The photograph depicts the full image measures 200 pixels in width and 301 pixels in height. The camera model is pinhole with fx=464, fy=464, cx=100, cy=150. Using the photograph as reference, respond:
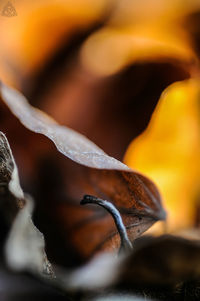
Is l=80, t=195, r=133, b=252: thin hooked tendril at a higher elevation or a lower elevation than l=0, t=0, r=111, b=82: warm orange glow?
lower

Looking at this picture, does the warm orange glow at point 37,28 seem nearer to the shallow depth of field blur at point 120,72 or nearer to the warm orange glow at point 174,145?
A: the shallow depth of field blur at point 120,72

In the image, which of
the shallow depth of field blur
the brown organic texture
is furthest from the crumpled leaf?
the shallow depth of field blur

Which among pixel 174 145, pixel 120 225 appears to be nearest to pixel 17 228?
pixel 120 225

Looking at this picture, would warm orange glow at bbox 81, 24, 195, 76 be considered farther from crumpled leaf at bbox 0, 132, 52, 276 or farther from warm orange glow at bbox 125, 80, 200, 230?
crumpled leaf at bbox 0, 132, 52, 276

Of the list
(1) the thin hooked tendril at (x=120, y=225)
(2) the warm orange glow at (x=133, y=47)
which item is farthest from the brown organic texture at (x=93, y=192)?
(2) the warm orange glow at (x=133, y=47)

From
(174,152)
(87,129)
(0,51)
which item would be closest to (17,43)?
(0,51)

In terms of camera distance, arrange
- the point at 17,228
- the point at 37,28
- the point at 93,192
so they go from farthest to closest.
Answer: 1. the point at 37,28
2. the point at 93,192
3. the point at 17,228

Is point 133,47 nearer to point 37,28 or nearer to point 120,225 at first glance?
point 37,28
